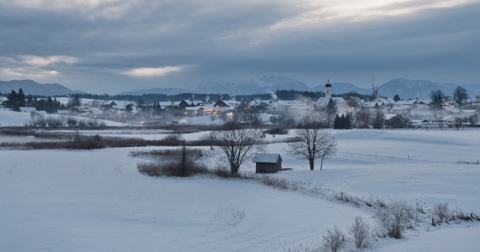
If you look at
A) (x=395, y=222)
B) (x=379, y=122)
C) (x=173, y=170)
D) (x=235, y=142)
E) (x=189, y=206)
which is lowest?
(x=189, y=206)

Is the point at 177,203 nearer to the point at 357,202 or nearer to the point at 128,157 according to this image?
the point at 357,202

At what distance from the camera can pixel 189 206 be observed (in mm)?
27078

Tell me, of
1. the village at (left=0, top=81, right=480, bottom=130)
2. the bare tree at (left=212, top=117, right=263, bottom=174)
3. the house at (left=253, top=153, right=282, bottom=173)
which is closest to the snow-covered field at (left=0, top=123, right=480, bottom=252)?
the house at (left=253, top=153, right=282, bottom=173)

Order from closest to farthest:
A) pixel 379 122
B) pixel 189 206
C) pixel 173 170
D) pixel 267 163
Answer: pixel 189 206, pixel 173 170, pixel 267 163, pixel 379 122

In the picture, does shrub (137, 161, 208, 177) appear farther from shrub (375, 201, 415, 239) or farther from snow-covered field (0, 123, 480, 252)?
shrub (375, 201, 415, 239)

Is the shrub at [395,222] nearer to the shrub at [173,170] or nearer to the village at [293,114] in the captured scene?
the shrub at [173,170]

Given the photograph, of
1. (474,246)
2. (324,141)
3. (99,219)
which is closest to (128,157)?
(324,141)

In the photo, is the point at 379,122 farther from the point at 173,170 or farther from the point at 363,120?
the point at 173,170

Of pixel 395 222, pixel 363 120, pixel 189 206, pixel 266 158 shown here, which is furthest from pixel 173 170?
pixel 363 120

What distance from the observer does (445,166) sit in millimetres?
46062

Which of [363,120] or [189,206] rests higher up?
[363,120]

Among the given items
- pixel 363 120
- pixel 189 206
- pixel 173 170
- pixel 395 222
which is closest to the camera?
pixel 395 222

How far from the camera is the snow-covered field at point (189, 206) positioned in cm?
1822

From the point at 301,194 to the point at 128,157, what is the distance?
95.8 ft
